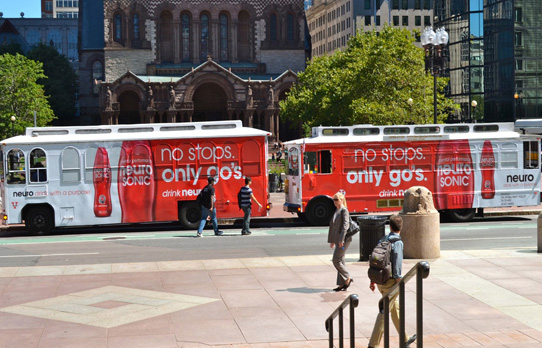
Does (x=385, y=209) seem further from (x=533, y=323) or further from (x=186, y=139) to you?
(x=533, y=323)

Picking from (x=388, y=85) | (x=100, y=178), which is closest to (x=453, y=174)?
(x=100, y=178)

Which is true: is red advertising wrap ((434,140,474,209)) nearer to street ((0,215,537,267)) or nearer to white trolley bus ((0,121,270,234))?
street ((0,215,537,267))

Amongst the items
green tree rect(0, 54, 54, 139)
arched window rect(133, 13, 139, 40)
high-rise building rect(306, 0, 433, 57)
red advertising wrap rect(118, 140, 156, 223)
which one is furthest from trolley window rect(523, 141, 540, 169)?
high-rise building rect(306, 0, 433, 57)

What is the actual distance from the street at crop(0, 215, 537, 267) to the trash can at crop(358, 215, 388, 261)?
2186mm

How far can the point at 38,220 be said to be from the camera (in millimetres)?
26953

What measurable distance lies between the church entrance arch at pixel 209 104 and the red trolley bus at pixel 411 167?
67.5 metres

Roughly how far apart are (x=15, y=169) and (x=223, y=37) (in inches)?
2849

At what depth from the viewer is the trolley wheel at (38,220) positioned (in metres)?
26.9

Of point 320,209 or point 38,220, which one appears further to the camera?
point 320,209

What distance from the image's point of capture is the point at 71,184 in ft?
88.7

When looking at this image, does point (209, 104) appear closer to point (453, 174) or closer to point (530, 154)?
point (453, 174)

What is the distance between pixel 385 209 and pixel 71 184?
10274 millimetres

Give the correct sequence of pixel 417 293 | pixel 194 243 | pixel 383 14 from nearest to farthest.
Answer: pixel 417 293, pixel 194 243, pixel 383 14

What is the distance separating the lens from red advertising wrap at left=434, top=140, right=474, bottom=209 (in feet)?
91.9
